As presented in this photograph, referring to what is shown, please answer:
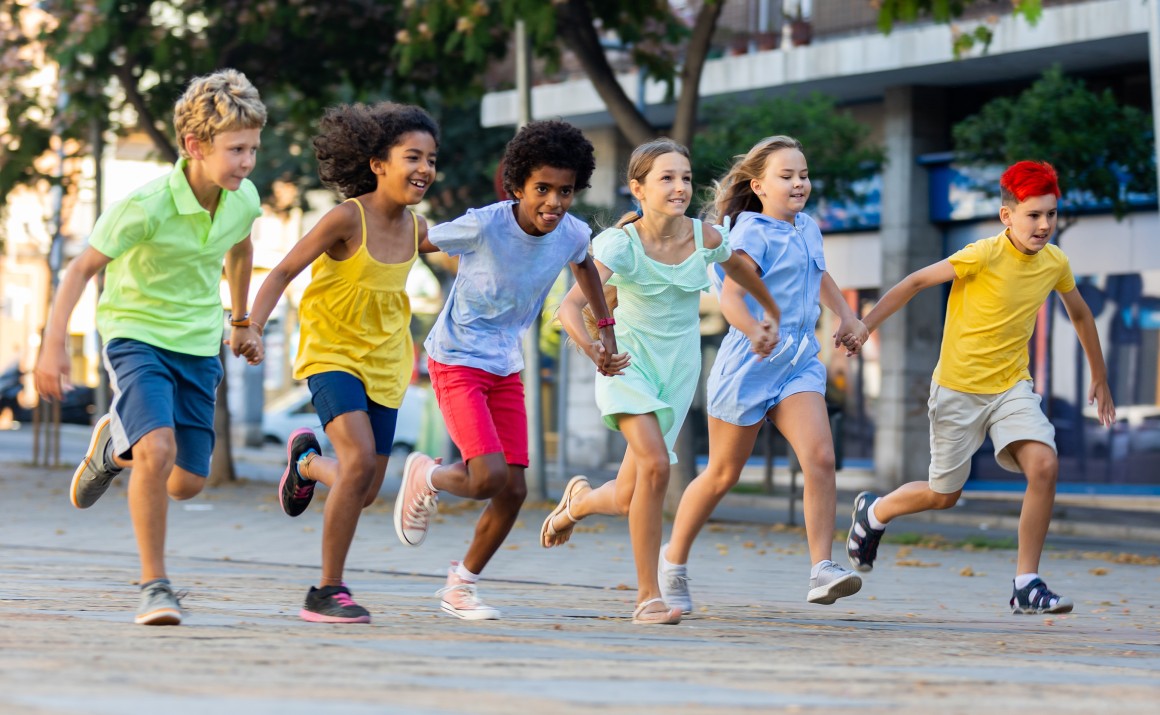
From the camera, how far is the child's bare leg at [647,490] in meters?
6.91

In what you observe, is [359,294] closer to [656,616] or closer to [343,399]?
[343,399]

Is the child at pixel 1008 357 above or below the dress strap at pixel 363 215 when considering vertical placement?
Answer: below

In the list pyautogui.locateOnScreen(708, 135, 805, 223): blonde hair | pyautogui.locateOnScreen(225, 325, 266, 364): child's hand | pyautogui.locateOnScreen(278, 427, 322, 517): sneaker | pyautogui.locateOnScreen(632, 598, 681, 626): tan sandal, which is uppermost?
pyautogui.locateOnScreen(708, 135, 805, 223): blonde hair

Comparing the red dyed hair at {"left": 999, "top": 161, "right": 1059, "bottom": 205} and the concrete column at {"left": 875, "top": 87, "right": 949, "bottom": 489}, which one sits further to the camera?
the concrete column at {"left": 875, "top": 87, "right": 949, "bottom": 489}

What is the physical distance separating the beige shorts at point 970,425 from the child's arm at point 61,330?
11.9 feet

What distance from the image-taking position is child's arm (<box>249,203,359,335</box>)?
20.8 feet

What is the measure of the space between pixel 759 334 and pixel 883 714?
3.26 m

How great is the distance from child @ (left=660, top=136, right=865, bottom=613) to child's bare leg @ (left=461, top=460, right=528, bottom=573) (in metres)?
0.69

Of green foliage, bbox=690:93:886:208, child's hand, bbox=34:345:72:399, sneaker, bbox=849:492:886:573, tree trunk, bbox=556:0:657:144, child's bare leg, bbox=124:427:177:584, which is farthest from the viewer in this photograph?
green foliage, bbox=690:93:886:208

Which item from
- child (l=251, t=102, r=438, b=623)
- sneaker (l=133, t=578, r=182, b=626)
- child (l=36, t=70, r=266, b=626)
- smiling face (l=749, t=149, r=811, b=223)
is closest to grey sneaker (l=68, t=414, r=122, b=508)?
child (l=36, t=70, r=266, b=626)

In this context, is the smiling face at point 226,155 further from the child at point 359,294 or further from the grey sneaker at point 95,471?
the grey sneaker at point 95,471

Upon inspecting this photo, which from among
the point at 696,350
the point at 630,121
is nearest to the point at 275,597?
the point at 696,350

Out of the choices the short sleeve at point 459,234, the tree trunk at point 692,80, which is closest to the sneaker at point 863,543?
the short sleeve at point 459,234

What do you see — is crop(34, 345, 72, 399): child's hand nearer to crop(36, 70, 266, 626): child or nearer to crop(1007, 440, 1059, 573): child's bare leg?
crop(36, 70, 266, 626): child
